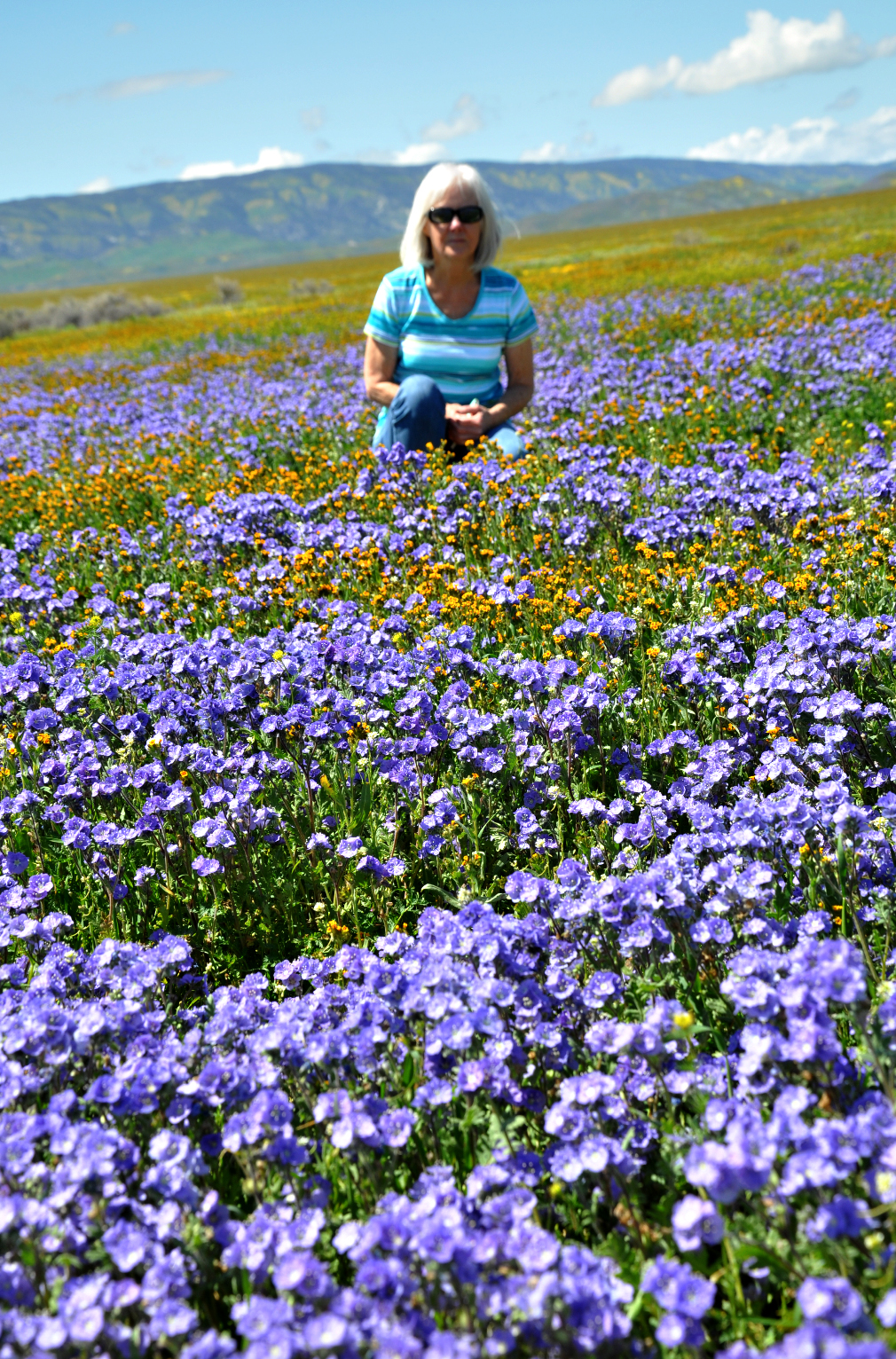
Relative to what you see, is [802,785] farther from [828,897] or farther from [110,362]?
[110,362]

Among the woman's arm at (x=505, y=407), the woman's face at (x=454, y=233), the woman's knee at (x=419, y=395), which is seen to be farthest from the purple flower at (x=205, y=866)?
the woman's face at (x=454, y=233)

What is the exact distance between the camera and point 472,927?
9.85ft

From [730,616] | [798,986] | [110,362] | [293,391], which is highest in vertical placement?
[110,362]

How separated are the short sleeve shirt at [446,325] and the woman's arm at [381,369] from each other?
0.09 m

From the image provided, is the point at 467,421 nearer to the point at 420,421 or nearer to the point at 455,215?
the point at 420,421

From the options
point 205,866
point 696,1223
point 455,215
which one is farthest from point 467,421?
point 696,1223

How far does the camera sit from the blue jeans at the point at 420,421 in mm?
8250

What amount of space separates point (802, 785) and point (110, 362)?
88.8 ft

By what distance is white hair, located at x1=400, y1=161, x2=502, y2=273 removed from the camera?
7.81 metres

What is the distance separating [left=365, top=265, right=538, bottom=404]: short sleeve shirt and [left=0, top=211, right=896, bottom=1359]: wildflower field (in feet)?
4.16

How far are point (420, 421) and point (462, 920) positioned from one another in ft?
21.1

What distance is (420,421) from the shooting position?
846 centimetres

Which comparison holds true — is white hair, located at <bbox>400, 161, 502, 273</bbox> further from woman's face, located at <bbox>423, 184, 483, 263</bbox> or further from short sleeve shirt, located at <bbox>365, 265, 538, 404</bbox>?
short sleeve shirt, located at <bbox>365, 265, 538, 404</bbox>

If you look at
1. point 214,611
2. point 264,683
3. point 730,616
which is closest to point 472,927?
point 264,683
